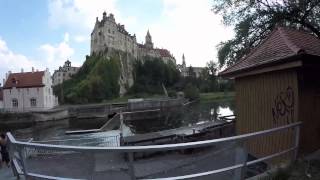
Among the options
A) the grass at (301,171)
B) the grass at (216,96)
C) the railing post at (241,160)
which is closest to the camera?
the railing post at (241,160)

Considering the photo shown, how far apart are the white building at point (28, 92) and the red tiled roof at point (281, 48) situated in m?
81.5

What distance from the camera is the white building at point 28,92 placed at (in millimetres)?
89312

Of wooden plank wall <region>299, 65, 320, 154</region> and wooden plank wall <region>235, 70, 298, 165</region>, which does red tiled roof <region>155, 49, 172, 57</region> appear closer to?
wooden plank wall <region>235, 70, 298, 165</region>

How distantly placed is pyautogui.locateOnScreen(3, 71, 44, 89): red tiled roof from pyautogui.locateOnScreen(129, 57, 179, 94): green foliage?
44755 mm

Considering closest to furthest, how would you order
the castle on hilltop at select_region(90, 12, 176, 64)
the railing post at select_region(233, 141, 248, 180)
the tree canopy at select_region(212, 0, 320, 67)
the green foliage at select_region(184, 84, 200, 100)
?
the railing post at select_region(233, 141, 248, 180) < the tree canopy at select_region(212, 0, 320, 67) < the green foliage at select_region(184, 84, 200, 100) < the castle on hilltop at select_region(90, 12, 176, 64)

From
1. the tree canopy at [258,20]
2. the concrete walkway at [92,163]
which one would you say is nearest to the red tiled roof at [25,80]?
the tree canopy at [258,20]

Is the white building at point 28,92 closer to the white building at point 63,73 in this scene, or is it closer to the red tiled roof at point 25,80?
the red tiled roof at point 25,80

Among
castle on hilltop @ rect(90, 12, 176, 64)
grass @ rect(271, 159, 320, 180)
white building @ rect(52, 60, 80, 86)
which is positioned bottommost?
grass @ rect(271, 159, 320, 180)

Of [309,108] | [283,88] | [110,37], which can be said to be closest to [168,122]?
[283,88]

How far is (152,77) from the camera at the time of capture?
→ 135m

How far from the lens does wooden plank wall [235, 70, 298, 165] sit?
10492mm

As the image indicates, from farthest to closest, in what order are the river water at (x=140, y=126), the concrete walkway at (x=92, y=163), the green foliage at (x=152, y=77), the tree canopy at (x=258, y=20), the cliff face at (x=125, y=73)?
the green foliage at (x=152, y=77) < the cliff face at (x=125, y=73) < the river water at (x=140, y=126) < the tree canopy at (x=258, y=20) < the concrete walkway at (x=92, y=163)

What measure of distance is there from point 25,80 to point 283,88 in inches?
3510

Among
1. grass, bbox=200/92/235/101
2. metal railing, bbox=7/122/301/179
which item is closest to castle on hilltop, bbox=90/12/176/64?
grass, bbox=200/92/235/101
